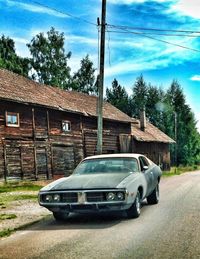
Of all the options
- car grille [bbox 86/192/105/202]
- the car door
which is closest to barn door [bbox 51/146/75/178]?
the car door

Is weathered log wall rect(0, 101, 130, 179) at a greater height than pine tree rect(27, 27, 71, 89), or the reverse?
pine tree rect(27, 27, 71, 89)

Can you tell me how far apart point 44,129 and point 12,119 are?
3210 mm

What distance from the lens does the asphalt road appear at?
20.7 feet

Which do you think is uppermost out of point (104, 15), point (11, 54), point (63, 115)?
point (11, 54)

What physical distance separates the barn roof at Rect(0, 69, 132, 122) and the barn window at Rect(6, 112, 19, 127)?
1014 millimetres

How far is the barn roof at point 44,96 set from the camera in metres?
27.0

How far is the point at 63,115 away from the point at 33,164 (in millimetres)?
5255

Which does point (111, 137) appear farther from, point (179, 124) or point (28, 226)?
point (179, 124)

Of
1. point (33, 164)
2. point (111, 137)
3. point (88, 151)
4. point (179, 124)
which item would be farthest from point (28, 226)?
point (179, 124)

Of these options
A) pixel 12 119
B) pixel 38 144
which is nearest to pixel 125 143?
pixel 38 144

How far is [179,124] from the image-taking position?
3140 inches

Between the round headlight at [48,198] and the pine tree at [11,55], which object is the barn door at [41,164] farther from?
the pine tree at [11,55]

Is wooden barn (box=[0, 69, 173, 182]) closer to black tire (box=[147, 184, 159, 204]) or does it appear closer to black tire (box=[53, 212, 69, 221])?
black tire (box=[147, 184, 159, 204])

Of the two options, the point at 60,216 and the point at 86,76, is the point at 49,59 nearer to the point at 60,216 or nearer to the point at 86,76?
the point at 86,76
